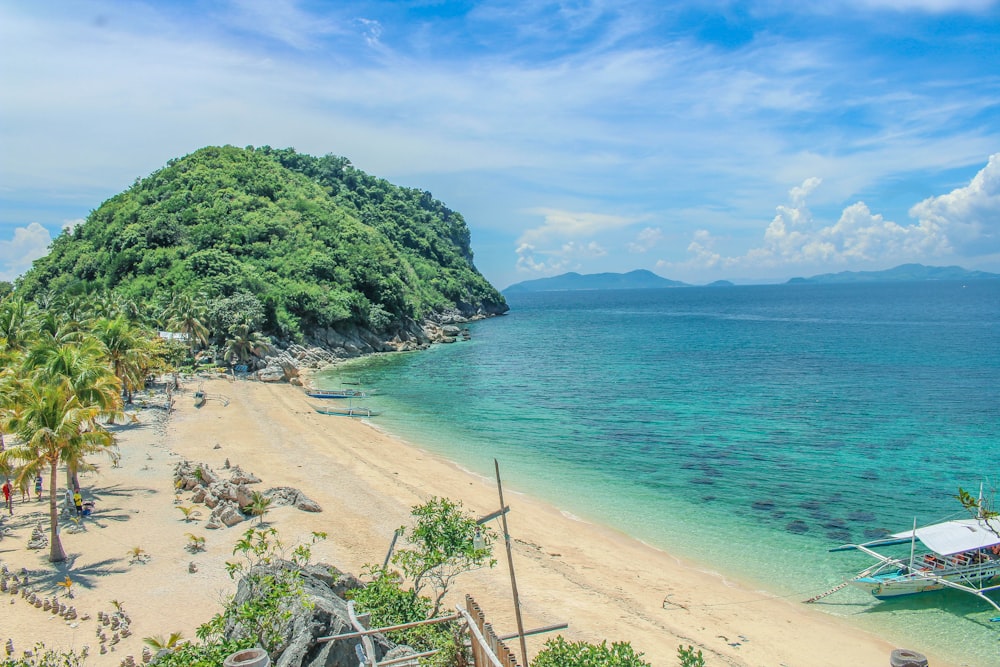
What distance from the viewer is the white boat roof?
1919cm

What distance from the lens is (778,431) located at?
1517 inches

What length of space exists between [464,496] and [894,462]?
23248 millimetres

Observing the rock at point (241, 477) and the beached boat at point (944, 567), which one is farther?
the rock at point (241, 477)

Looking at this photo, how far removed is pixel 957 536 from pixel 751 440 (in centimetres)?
1691

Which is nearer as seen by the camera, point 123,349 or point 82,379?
point 82,379

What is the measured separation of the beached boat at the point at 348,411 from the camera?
153ft

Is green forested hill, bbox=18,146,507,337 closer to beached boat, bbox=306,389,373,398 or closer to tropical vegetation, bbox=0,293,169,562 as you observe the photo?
beached boat, bbox=306,389,373,398

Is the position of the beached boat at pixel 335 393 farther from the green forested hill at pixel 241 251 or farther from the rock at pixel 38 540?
the rock at pixel 38 540

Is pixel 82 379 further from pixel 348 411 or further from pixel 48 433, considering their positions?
pixel 348 411

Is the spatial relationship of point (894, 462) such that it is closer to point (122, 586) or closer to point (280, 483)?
point (280, 483)

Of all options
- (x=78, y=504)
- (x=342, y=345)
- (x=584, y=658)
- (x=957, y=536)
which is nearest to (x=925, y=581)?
(x=957, y=536)

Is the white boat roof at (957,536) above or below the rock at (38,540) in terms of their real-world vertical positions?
above

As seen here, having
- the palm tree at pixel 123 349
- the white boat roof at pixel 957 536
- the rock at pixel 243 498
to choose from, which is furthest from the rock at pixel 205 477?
the white boat roof at pixel 957 536

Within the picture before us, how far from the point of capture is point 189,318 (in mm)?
57500
